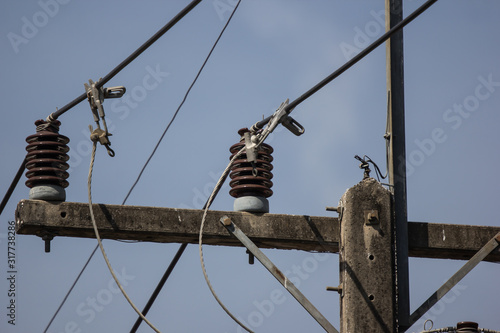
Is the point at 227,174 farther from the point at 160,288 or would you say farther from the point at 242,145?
the point at 160,288

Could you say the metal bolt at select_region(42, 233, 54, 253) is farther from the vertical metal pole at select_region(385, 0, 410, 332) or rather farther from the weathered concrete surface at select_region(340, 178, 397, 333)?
the vertical metal pole at select_region(385, 0, 410, 332)

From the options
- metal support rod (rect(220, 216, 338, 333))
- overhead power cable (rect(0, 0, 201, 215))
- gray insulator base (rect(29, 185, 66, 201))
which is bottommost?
metal support rod (rect(220, 216, 338, 333))

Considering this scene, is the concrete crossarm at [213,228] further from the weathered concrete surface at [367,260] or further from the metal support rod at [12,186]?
the metal support rod at [12,186]

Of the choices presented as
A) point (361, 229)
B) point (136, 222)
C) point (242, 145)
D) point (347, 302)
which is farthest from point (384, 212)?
point (136, 222)

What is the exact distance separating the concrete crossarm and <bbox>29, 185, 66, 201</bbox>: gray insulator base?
8 cm

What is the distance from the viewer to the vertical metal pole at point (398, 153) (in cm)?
682

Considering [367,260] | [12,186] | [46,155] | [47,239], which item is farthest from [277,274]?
[12,186]

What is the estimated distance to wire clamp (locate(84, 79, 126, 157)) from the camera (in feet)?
22.9

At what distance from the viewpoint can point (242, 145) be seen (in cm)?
736

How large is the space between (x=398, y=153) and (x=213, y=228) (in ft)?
5.20

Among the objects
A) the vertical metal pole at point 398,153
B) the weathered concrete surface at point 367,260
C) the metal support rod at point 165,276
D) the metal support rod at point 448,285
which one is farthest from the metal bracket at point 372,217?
the metal support rod at point 165,276

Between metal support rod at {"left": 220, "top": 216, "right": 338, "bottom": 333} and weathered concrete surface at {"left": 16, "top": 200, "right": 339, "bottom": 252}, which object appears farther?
weathered concrete surface at {"left": 16, "top": 200, "right": 339, "bottom": 252}

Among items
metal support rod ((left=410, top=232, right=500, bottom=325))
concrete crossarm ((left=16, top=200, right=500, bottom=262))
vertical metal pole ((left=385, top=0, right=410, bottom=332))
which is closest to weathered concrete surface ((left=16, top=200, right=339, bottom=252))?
concrete crossarm ((left=16, top=200, right=500, bottom=262))

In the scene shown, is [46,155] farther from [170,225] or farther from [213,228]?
[213,228]
